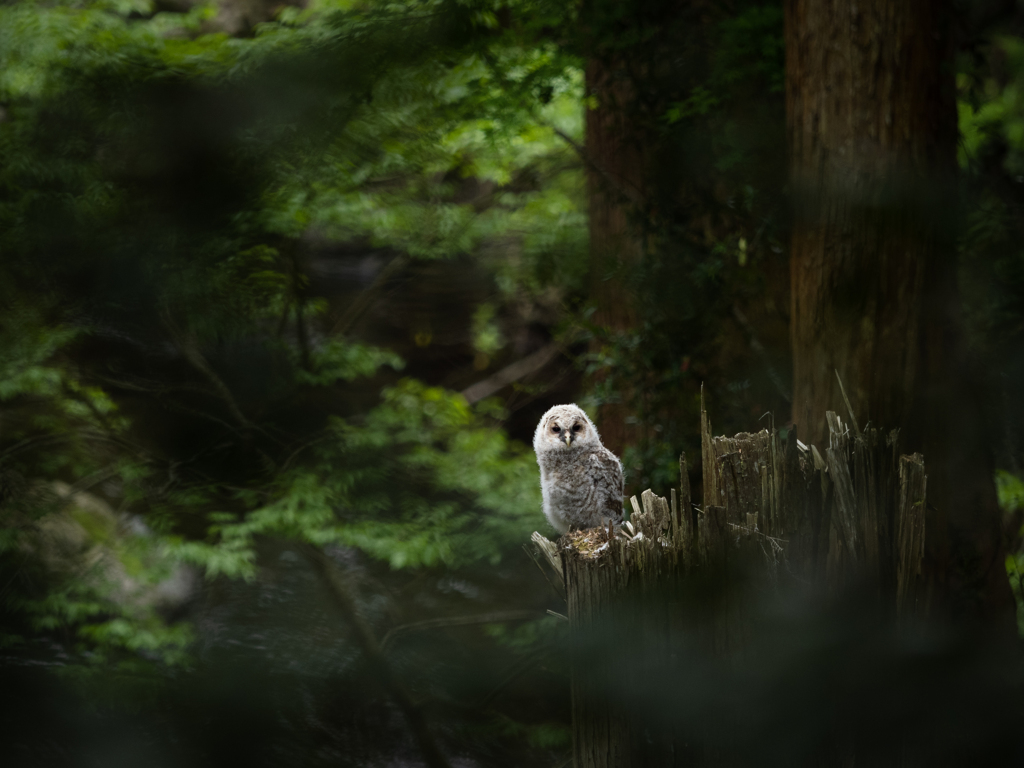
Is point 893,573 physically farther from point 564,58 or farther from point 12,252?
point 564,58

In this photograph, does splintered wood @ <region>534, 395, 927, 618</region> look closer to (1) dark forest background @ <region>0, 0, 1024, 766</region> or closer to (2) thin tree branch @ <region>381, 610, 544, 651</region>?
(1) dark forest background @ <region>0, 0, 1024, 766</region>

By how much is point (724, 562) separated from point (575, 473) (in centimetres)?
150

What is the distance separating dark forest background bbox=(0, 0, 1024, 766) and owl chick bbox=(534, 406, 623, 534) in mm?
413

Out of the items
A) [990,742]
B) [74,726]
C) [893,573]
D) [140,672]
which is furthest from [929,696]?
[140,672]

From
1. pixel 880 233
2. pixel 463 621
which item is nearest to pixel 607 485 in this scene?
pixel 880 233

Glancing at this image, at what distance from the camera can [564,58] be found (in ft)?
10.1

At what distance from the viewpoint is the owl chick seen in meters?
2.39

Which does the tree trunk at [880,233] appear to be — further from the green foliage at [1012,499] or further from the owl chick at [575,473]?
the owl chick at [575,473]

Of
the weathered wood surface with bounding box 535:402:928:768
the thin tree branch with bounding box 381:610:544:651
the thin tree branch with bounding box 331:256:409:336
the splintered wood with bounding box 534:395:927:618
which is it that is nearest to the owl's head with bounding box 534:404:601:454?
the weathered wood surface with bounding box 535:402:928:768

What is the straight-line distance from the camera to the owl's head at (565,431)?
7.86 ft

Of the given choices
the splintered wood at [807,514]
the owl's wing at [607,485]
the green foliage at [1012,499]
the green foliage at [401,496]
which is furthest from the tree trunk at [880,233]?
the green foliage at [401,496]

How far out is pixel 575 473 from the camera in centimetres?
240

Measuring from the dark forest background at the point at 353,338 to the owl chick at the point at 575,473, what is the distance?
413mm

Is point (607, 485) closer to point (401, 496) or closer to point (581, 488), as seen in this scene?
point (581, 488)
